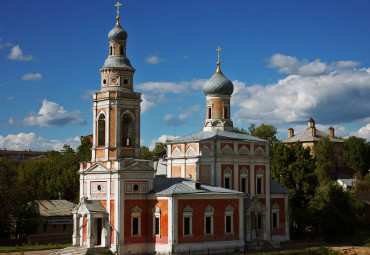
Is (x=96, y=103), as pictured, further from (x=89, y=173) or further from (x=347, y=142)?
(x=347, y=142)

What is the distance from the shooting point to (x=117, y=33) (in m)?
39.8

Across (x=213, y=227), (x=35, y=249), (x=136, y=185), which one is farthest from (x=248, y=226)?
(x=35, y=249)

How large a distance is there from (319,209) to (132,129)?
787 inches

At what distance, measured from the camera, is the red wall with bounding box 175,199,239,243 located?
3756cm

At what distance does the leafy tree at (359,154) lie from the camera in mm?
107188

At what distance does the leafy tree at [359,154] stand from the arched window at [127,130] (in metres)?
76.1

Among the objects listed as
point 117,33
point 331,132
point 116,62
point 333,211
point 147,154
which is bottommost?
point 333,211

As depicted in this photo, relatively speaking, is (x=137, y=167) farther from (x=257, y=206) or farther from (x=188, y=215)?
(x=257, y=206)

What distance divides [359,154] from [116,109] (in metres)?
79.3

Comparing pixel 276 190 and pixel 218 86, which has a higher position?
pixel 218 86

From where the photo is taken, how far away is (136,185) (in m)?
37.8

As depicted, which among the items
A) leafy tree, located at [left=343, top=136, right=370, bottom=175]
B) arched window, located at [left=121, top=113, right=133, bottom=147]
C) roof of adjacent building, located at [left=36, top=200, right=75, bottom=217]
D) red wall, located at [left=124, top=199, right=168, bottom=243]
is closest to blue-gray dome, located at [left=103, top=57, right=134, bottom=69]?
arched window, located at [left=121, top=113, right=133, bottom=147]

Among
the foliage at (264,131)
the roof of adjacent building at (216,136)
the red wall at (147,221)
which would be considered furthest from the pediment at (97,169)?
the foliage at (264,131)

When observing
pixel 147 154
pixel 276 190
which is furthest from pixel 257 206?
pixel 147 154
